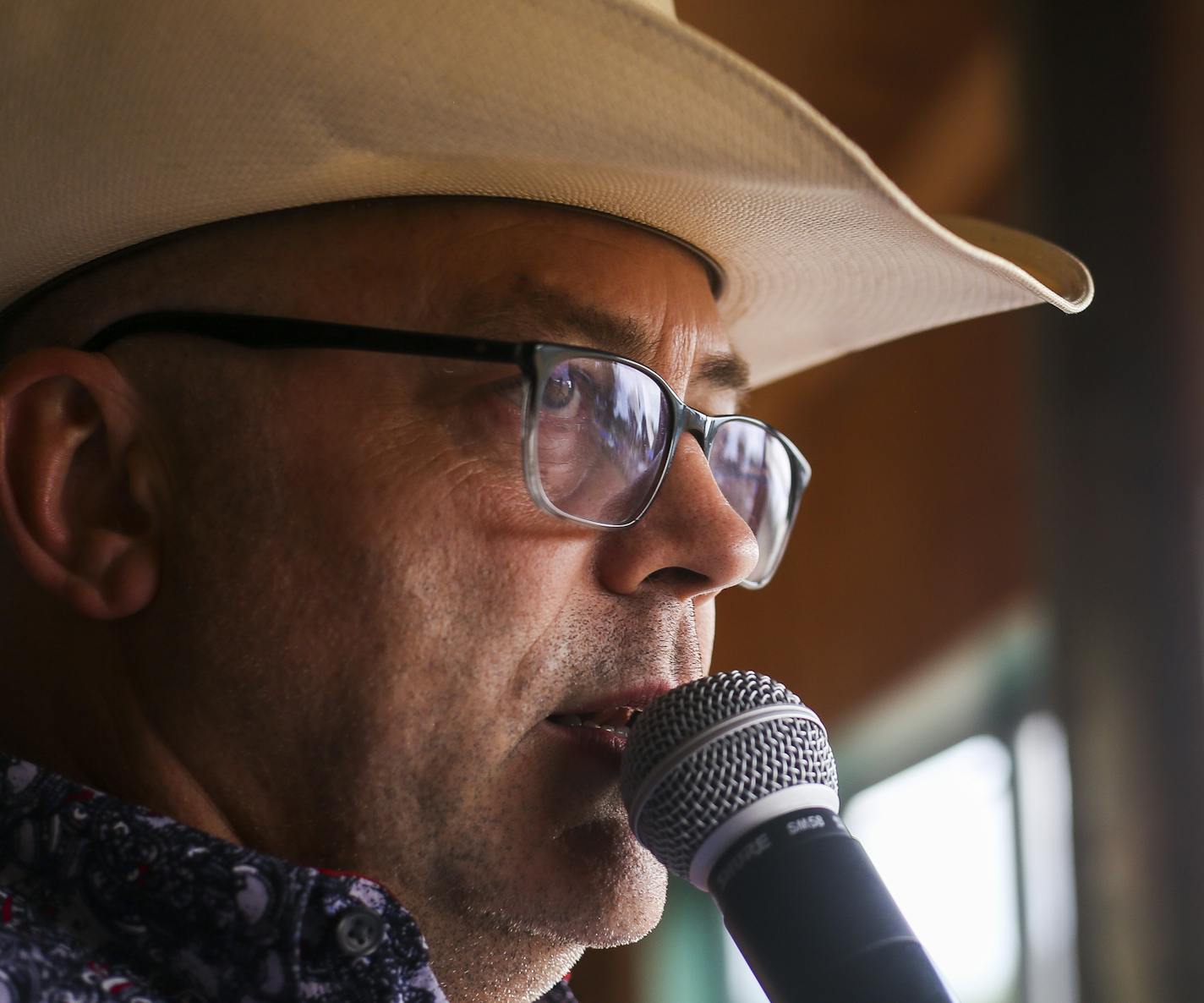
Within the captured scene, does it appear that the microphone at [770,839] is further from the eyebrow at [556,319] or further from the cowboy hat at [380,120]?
the cowboy hat at [380,120]

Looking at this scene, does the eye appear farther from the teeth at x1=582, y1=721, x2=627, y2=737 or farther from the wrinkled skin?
the teeth at x1=582, y1=721, x2=627, y2=737

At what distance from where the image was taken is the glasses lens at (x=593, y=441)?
133 cm

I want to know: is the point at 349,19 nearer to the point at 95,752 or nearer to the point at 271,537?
the point at 271,537

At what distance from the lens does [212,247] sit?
1368mm

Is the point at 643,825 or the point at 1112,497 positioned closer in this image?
the point at 643,825

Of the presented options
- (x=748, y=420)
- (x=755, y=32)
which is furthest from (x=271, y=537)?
(x=755, y=32)

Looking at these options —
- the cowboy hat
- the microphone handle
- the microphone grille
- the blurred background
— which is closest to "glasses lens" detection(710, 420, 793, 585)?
the cowboy hat

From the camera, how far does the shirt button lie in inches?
42.4

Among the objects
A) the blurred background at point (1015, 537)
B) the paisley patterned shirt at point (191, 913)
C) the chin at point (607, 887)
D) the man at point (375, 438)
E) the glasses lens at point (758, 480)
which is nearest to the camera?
the paisley patterned shirt at point (191, 913)

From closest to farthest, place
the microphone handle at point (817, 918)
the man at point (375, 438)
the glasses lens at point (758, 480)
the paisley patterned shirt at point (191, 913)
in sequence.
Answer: the microphone handle at point (817, 918)
the paisley patterned shirt at point (191, 913)
the man at point (375, 438)
the glasses lens at point (758, 480)

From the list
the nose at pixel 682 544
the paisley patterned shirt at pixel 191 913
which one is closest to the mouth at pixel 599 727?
the nose at pixel 682 544

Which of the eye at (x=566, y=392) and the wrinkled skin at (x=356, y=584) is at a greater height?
the eye at (x=566, y=392)

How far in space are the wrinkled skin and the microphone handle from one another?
285 millimetres

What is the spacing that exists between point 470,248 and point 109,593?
478 mm
